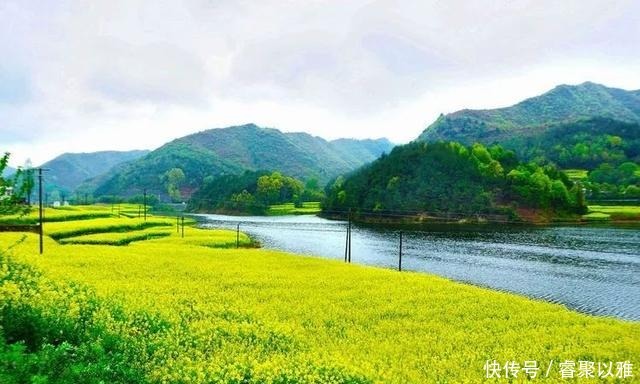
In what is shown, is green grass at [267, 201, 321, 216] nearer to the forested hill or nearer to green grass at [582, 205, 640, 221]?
the forested hill

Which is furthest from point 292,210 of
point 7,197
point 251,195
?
point 7,197

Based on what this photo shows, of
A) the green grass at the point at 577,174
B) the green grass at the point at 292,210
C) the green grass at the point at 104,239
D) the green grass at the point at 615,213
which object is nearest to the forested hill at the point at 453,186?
Answer: the green grass at the point at 615,213

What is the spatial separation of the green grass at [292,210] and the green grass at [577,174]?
86.8 metres

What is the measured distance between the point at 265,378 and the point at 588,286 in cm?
3644

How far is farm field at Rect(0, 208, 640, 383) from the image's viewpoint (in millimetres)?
11578

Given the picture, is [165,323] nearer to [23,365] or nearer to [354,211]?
[23,365]

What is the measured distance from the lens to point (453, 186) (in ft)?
410

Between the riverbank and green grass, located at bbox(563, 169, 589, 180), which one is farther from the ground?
green grass, located at bbox(563, 169, 589, 180)

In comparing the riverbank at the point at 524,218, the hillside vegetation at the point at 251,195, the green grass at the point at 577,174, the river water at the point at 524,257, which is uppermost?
the green grass at the point at 577,174

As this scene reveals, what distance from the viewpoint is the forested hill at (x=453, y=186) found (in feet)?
387

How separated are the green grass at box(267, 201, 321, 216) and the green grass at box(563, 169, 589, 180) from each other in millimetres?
86765

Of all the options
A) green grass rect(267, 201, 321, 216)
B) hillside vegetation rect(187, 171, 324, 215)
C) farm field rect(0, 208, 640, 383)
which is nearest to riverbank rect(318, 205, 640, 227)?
green grass rect(267, 201, 321, 216)

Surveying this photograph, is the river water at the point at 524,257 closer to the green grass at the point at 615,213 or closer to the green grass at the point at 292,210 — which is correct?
the green grass at the point at 615,213

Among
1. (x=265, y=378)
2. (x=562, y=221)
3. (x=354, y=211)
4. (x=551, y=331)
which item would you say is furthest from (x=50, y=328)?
(x=354, y=211)
